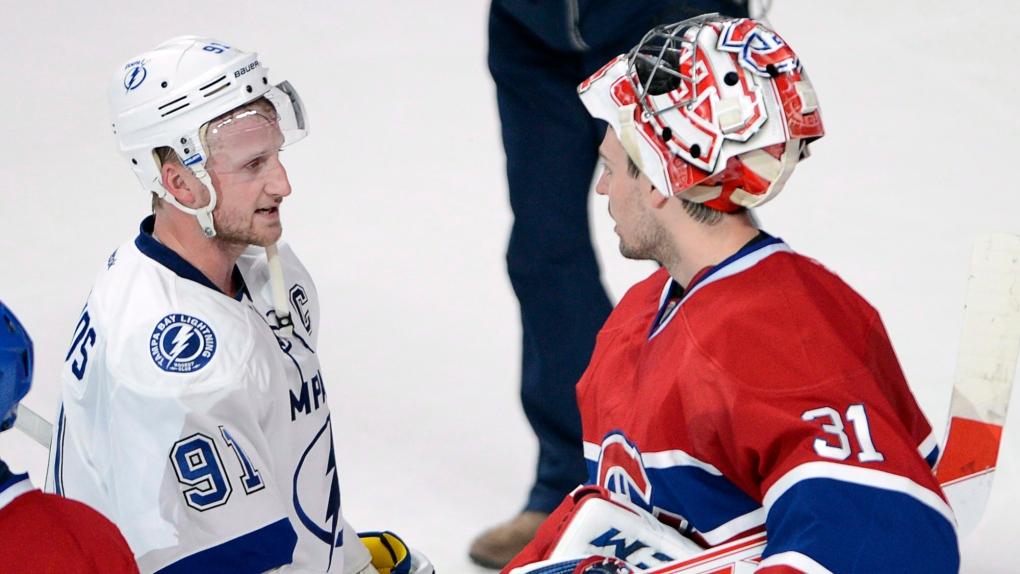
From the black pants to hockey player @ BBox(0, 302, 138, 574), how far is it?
187cm

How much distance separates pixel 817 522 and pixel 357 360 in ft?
8.93

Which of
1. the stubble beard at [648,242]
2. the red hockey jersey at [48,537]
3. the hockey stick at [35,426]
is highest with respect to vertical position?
the stubble beard at [648,242]

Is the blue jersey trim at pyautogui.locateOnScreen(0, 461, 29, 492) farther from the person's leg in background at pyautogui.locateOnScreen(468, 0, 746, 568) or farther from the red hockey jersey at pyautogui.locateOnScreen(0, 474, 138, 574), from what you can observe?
the person's leg in background at pyautogui.locateOnScreen(468, 0, 746, 568)

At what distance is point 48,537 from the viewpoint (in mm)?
1594

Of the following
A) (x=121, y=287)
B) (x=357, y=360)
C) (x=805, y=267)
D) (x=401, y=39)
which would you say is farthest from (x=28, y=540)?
(x=401, y=39)

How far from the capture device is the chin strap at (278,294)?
2426mm

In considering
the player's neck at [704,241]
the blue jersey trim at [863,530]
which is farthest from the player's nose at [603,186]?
the blue jersey trim at [863,530]

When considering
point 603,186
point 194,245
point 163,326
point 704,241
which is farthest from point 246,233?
point 704,241

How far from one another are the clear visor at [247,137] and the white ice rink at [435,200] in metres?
1.31

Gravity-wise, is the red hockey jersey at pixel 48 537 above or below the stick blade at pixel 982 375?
above

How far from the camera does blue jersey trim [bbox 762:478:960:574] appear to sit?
160cm

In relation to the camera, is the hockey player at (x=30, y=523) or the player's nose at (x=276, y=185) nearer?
the hockey player at (x=30, y=523)

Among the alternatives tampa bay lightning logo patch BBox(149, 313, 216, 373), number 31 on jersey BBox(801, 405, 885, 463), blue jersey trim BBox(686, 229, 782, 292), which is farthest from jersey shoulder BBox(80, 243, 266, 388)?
number 31 on jersey BBox(801, 405, 885, 463)

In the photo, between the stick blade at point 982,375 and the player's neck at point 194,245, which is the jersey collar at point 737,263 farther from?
the player's neck at point 194,245
